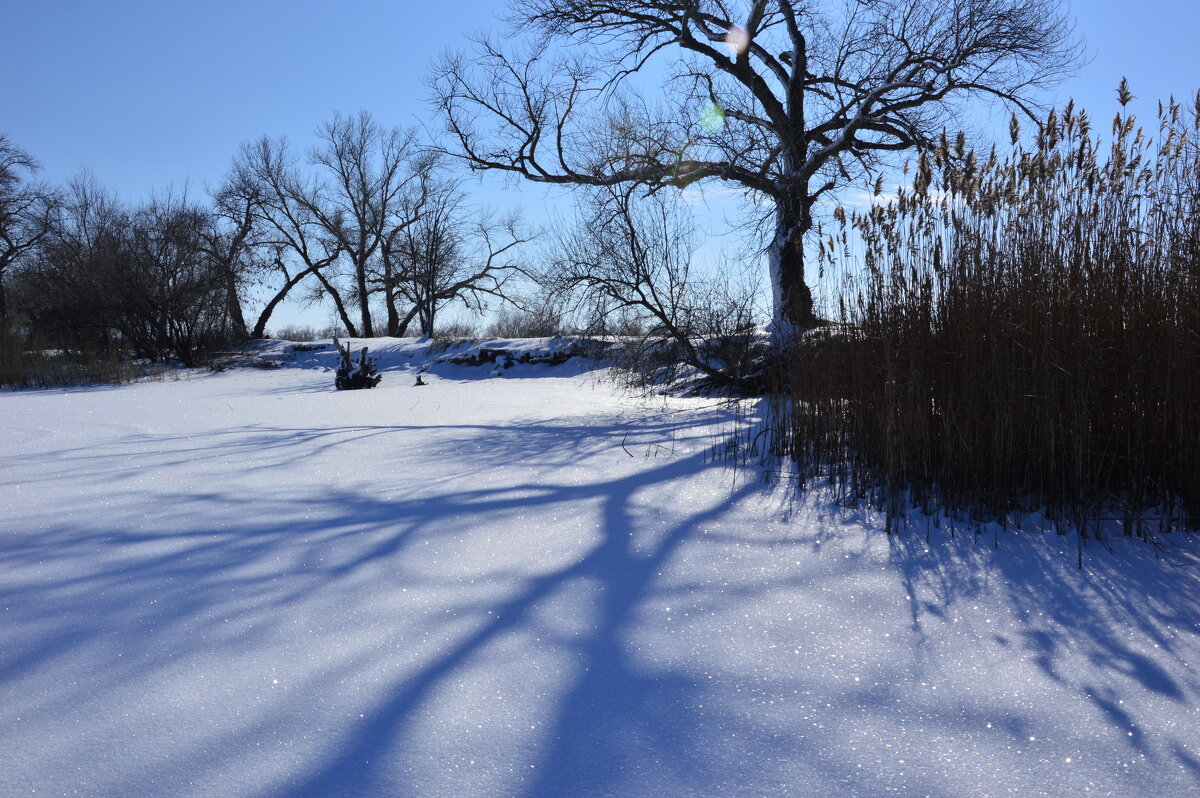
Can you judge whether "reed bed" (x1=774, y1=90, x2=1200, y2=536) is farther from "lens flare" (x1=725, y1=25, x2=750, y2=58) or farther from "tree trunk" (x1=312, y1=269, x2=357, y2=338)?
"tree trunk" (x1=312, y1=269, x2=357, y2=338)

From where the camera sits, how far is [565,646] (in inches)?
70.7

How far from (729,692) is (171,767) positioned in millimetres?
1086

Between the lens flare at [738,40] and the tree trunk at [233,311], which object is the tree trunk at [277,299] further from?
the lens flare at [738,40]

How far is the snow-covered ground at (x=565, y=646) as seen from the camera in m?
1.33

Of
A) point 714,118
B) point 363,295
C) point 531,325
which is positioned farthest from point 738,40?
point 363,295

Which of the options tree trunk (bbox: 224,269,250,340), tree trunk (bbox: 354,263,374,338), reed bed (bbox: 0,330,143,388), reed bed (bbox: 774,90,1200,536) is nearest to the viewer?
reed bed (bbox: 774,90,1200,536)

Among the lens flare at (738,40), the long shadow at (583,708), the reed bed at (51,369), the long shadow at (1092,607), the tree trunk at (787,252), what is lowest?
the long shadow at (1092,607)

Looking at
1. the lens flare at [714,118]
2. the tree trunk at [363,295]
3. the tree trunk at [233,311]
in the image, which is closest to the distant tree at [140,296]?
the tree trunk at [233,311]

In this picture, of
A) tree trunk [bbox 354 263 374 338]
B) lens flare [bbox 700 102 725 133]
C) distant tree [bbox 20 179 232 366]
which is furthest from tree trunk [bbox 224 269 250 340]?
lens flare [bbox 700 102 725 133]

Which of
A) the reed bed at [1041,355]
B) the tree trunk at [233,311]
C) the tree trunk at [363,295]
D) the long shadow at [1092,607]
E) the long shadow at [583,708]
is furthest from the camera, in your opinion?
the tree trunk at [363,295]

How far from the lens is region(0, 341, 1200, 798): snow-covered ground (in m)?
1.33

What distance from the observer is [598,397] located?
834 cm

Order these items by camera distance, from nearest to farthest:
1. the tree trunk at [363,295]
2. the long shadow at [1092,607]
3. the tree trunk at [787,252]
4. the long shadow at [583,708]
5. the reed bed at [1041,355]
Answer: the long shadow at [583,708] < the long shadow at [1092,607] < the reed bed at [1041,355] < the tree trunk at [787,252] < the tree trunk at [363,295]

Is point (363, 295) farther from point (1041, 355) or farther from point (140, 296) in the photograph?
point (1041, 355)
